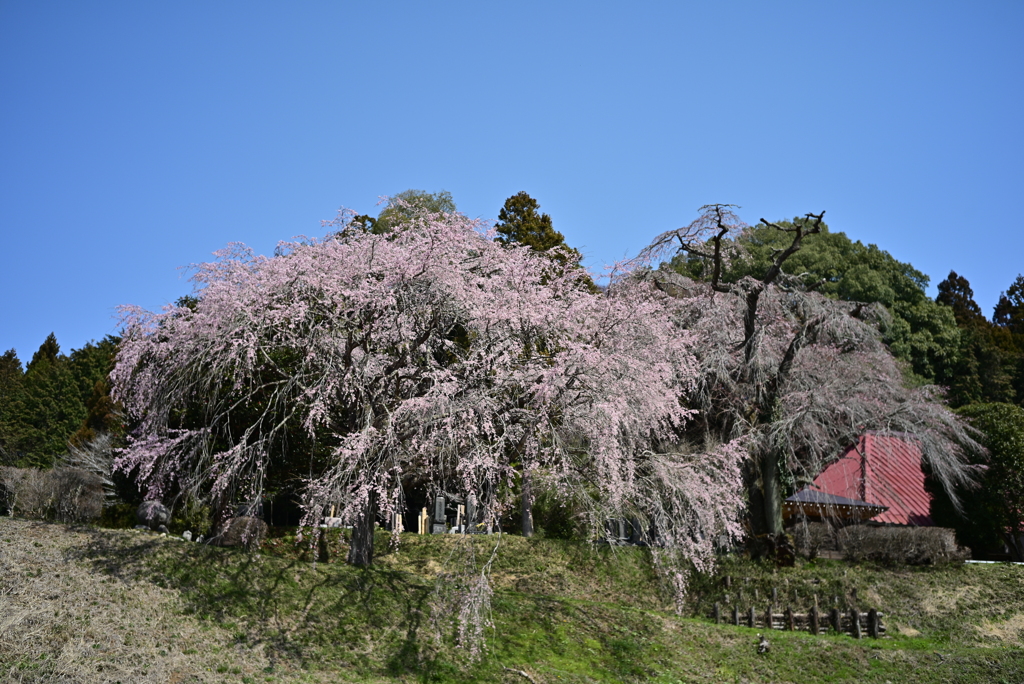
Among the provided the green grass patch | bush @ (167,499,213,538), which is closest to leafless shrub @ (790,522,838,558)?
the green grass patch

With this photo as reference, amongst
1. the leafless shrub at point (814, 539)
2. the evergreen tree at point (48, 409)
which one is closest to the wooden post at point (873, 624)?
the leafless shrub at point (814, 539)

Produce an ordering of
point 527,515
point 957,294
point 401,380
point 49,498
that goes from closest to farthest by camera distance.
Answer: point 401,380 < point 49,498 < point 527,515 < point 957,294

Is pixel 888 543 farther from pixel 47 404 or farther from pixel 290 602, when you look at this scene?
pixel 47 404

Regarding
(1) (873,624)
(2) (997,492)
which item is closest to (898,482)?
(2) (997,492)

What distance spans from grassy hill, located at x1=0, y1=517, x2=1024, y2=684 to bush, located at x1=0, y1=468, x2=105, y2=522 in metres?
2.27

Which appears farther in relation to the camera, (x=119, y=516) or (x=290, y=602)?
(x=119, y=516)

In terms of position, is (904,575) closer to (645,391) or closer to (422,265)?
(645,391)

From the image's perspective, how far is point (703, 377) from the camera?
20562mm

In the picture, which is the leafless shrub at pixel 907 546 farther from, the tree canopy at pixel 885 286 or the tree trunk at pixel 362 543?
the tree canopy at pixel 885 286

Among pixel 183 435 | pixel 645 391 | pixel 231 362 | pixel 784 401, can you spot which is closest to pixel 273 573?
pixel 183 435

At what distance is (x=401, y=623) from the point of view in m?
12.7

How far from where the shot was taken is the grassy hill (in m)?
10.2

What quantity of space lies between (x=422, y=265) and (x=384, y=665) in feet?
21.7

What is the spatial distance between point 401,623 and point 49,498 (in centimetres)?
750
